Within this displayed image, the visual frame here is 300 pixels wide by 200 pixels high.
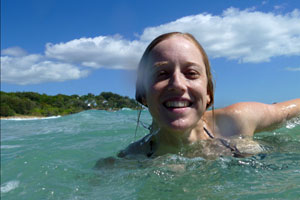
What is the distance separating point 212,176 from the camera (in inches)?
81.9

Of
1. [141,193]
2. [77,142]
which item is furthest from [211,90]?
[77,142]

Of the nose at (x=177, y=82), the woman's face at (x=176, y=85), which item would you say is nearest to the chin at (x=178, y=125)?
the woman's face at (x=176, y=85)

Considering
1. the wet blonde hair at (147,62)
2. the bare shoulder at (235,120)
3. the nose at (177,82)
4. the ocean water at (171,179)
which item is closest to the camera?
the ocean water at (171,179)

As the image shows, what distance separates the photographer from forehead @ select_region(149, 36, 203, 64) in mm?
2301

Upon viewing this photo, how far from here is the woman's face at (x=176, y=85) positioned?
2.21m

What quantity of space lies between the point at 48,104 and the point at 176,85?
207 feet

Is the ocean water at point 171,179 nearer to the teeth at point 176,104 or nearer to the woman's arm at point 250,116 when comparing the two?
the woman's arm at point 250,116

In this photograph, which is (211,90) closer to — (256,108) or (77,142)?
(256,108)

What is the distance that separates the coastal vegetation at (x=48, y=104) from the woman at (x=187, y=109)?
38.2 m

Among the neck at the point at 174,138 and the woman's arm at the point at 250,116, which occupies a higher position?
the woman's arm at the point at 250,116

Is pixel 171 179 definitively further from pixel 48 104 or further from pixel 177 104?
A: pixel 48 104

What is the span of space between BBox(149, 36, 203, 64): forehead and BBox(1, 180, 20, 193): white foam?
2.14 m

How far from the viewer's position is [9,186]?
3.12 metres

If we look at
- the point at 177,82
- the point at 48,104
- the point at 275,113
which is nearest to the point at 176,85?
the point at 177,82
